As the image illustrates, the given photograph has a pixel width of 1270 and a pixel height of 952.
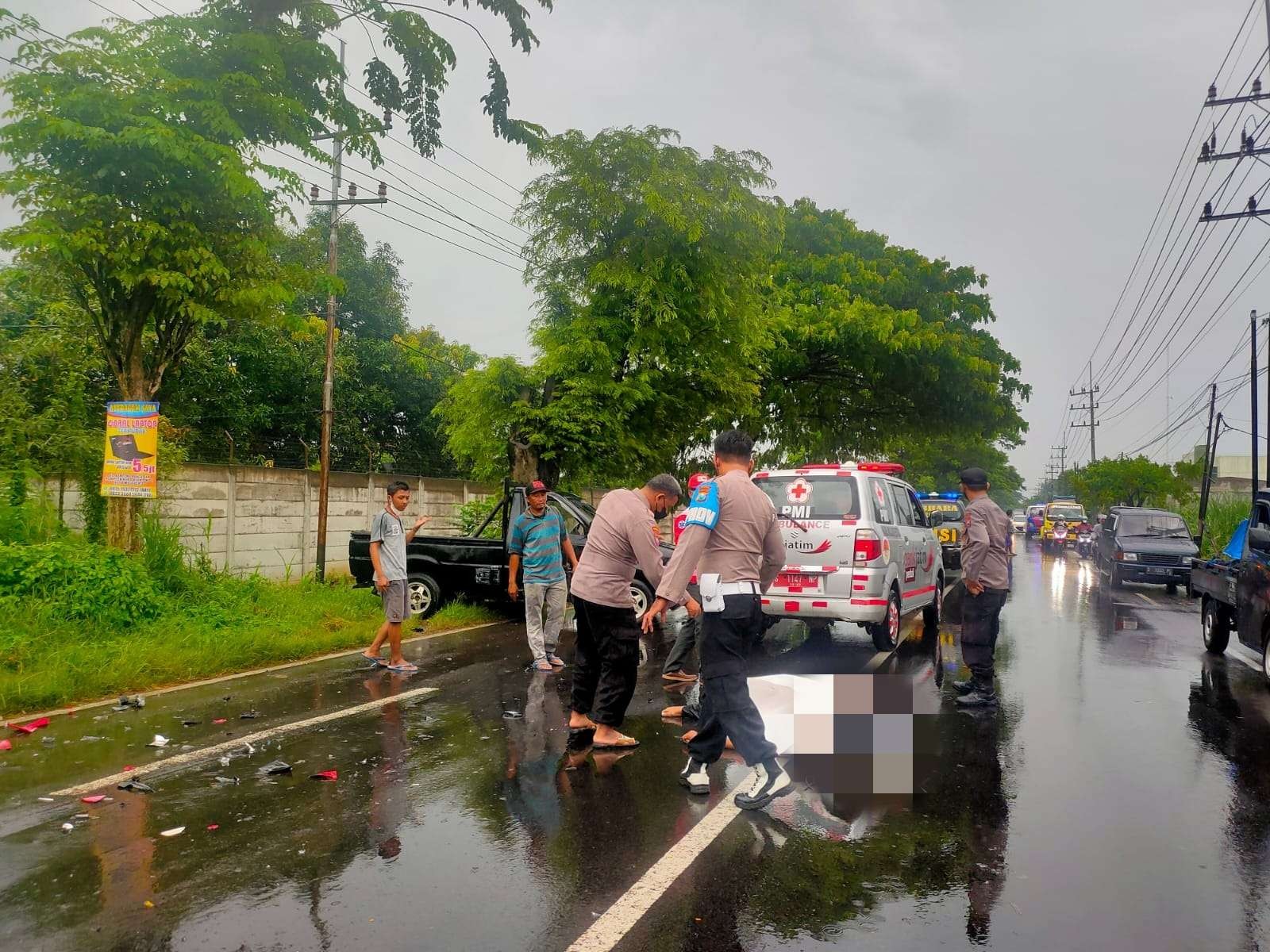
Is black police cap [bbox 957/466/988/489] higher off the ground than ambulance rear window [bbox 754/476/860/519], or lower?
higher

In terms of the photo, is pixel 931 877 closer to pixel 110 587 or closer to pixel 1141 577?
pixel 110 587

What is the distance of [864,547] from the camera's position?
952 cm

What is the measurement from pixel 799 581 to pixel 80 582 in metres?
7.54

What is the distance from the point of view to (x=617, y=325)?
52.2ft

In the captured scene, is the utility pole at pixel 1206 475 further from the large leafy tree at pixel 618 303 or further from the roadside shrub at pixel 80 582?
the roadside shrub at pixel 80 582

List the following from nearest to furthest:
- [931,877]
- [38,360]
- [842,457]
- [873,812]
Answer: [931,877] → [873,812] → [38,360] → [842,457]

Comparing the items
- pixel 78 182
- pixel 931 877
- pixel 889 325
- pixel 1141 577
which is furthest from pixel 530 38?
pixel 1141 577

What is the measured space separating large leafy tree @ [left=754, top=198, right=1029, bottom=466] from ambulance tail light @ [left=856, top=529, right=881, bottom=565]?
12.2 m

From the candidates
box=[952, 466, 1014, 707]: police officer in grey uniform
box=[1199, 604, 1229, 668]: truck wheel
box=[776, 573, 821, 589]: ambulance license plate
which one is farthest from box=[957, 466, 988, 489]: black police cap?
box=[1199, 604, 1229, 668]: truck wheel

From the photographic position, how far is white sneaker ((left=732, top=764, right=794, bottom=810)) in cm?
496

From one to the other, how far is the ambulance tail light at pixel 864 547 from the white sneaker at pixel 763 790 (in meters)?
4.73

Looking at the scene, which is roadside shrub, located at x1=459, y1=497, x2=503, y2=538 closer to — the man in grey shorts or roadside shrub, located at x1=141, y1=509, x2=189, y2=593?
roadside shrub, located at x1=141, y1=509, x2=189, y2=593

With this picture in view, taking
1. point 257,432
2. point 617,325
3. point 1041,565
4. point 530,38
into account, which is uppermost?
point 530,38

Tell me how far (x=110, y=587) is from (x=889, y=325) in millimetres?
17767
